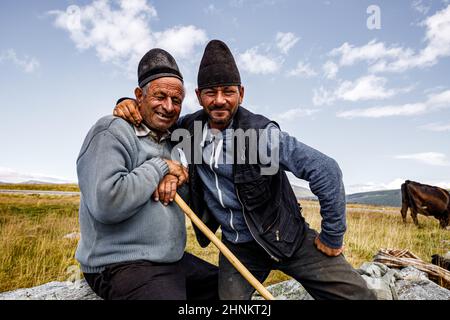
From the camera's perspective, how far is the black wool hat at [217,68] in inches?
120

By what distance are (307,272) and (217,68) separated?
83.1 inches

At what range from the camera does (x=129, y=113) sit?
287 centimetres

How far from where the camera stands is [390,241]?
29.8 ft

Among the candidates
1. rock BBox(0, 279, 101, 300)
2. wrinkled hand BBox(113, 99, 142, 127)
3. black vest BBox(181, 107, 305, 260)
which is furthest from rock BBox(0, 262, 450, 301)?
wrinkled hand BBox(113, 99, 142, 127)

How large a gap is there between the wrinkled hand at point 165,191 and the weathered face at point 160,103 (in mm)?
536

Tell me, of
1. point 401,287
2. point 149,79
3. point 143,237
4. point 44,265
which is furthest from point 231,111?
point 44,265

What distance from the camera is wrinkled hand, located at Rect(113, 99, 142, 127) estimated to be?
2.87 metres

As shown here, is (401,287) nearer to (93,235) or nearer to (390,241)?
(93,235)

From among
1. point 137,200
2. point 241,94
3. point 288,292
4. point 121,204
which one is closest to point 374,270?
point 288,292

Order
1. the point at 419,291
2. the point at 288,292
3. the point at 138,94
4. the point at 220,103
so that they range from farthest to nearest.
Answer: the point at 288,292, the point at 419,291, the point at 138,94, the point at 220,103

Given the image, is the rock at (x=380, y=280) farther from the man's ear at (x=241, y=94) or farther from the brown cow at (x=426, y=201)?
the brown cow at (x=426, y=201)

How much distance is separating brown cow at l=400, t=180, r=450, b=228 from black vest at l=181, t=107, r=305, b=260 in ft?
40.9

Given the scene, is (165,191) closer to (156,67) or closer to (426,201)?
(156,67)
